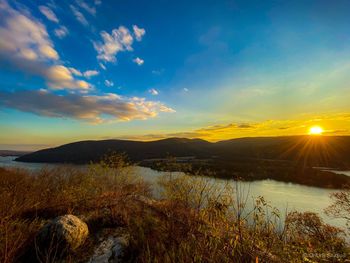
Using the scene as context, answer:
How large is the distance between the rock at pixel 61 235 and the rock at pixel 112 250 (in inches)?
20.7

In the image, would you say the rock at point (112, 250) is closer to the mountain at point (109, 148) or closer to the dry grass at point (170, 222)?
the dry grass at point (170, 222)

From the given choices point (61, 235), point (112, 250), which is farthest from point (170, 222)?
point (61, 235)

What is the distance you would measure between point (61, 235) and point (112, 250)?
1.19 m

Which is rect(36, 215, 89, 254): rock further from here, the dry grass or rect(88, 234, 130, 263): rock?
rect(88, 234, 130, 263): rock

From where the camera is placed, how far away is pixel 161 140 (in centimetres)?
15900

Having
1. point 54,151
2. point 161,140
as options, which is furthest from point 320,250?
point 161,140

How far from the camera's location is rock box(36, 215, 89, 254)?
494cm

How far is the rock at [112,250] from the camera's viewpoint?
16.3 feet

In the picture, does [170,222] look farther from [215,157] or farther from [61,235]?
[215,157]

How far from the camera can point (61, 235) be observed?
4.97m

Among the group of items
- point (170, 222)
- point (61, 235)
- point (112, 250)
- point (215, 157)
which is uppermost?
point (170, 222)

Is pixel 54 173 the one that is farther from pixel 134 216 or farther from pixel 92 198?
pixel 134 216

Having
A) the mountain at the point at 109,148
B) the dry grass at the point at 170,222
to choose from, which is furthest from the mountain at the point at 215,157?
the dry grass at the point at 170,222

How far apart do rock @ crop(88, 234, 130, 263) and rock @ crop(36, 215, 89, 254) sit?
53 centimetres
